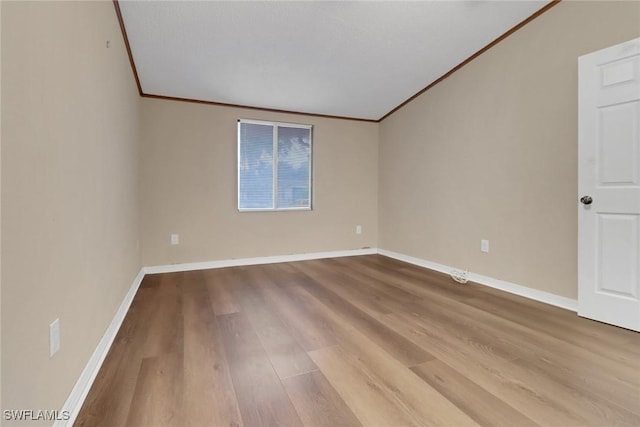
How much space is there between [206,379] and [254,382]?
0.77 ft

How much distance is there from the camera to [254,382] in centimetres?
140

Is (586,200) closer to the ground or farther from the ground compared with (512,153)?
closer to the ground

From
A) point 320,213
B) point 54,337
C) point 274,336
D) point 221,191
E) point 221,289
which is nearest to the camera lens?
point 54,337

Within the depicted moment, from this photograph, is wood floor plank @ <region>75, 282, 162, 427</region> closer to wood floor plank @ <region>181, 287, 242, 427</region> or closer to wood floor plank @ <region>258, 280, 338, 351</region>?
wood floor plank @ <region>181, 287, 242, 427</region>

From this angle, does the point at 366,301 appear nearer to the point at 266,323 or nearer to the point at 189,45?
the point at 266,323

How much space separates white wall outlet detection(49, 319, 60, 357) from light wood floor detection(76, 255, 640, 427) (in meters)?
0.34

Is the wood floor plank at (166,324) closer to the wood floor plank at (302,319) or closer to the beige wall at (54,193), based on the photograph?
the beige wall at (54,193)

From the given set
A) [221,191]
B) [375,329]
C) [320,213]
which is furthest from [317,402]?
[320,213]

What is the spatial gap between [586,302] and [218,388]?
2.56 meters

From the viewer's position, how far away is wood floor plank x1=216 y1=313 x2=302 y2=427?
3.83 ft

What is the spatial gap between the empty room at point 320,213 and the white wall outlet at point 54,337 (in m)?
0.01

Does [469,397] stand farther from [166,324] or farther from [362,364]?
[166,324]

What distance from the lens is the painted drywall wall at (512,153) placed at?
7.72 feet

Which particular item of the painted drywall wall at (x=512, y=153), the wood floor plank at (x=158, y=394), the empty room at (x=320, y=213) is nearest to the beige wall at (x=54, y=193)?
the empty room at (x=320, y=213)
